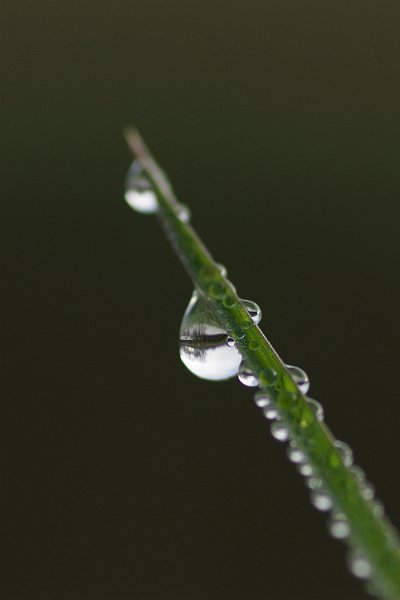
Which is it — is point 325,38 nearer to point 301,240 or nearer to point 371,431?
point 301,240

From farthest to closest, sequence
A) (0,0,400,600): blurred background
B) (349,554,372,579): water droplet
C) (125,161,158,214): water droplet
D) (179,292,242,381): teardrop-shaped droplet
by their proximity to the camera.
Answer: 1. (0,0,400,600): blurred background
2. (125,161,158,214): water droplet
3. (179,292,242,381): teardrop-shaped droplet
4. (349,554,372,579): water droplet

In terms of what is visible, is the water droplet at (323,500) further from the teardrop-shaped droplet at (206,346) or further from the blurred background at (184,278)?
the blurred background at (184,278)

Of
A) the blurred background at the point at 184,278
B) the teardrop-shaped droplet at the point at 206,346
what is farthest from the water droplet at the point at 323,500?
the blurred background at the point at 184,278

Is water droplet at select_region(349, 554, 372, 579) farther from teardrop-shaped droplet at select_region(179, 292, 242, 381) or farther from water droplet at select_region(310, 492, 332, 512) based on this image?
teardrop-shaped droplet at select_region(179, 292, 242, 381)

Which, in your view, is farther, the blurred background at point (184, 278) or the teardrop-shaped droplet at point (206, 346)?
the blurred background at point (184, 278)

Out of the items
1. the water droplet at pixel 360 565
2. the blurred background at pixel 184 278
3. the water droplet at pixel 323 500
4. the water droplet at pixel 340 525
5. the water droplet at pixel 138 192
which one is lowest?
the water droplet at pixel 360 565

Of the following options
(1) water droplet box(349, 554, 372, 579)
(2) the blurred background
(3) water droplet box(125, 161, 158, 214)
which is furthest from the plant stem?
(2) the blurred background
